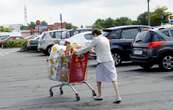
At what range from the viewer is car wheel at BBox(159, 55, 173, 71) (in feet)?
57.8

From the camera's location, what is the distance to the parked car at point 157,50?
17.6 m

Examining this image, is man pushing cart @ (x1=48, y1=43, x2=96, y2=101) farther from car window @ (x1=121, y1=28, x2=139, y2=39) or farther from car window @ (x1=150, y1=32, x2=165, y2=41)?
car window @ (x1=121, y1=28, x2=139, y2=39)

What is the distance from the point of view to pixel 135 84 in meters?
14.2

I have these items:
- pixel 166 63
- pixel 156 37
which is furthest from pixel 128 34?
pixel 166 63

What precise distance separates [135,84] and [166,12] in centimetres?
5240

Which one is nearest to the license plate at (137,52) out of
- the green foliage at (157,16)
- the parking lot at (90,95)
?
the parking lot at (90,95)

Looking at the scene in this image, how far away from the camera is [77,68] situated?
1192 centimetres

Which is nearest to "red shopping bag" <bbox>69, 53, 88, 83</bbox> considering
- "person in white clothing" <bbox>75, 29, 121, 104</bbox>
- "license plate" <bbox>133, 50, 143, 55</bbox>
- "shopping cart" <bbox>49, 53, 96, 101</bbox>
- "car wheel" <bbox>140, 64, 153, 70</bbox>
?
"shopping cart" <bbox>49, 53, 96, 101</bbox>

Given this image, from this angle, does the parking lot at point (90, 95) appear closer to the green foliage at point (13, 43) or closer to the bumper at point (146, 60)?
the bumper at point (146, 60)

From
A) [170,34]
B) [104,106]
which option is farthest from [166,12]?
[104,106]

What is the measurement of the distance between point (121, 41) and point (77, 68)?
883cm

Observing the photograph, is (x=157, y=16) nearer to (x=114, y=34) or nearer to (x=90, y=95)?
(x=114, y=34)

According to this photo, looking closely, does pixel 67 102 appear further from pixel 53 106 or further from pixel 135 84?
pixel 135 84

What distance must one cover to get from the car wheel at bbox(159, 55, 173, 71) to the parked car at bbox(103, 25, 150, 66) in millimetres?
2961
